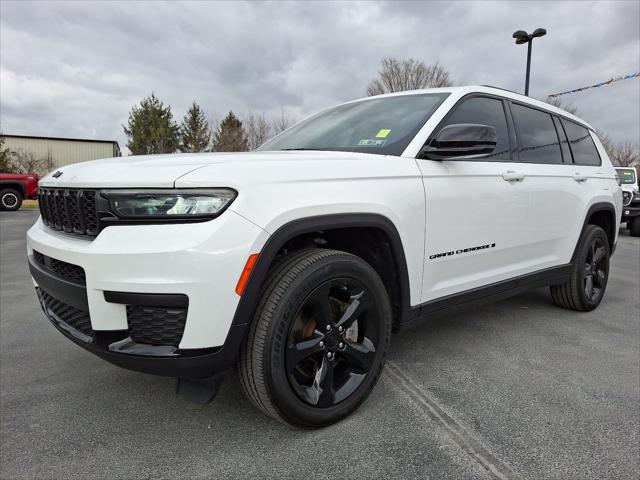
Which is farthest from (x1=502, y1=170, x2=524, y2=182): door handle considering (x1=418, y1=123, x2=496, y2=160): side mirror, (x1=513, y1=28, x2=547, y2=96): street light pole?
(x1=513, y1=28, x2=547, y2=96): street light pole

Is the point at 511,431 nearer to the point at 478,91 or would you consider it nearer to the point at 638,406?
the point at 638,406

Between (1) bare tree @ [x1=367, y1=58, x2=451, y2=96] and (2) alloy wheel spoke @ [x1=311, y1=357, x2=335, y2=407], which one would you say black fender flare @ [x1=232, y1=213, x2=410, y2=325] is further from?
(1) bare tree @ [x1=367, y1=58, x2=451, y2=96]

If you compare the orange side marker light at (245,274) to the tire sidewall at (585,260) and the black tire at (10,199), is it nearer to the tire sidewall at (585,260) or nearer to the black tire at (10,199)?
the tire sidewall at (585,260)

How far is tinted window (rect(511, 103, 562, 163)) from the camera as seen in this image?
3.17 metres

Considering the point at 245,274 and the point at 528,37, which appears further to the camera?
the point at 528,37

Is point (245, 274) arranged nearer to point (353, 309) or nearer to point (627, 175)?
point (353, 309)

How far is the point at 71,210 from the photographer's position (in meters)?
1.89

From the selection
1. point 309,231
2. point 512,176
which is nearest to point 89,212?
point 309,231

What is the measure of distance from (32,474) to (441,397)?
186cm

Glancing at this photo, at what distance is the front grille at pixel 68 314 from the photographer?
5.85ft

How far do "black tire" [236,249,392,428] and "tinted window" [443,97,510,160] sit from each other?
123cm

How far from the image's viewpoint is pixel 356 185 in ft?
6.69

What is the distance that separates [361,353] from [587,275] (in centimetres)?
285

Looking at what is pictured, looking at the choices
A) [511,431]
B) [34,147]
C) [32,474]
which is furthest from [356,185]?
[34,147]
